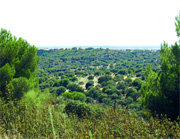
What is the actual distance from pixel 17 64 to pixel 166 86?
6.64m

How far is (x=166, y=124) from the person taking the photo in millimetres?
3285

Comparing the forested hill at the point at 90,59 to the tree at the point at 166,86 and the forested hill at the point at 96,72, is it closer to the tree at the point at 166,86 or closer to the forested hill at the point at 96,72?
the forested hill at the point at 96,72

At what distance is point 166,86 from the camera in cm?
689

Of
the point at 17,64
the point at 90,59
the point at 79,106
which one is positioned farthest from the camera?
the point at 90,59

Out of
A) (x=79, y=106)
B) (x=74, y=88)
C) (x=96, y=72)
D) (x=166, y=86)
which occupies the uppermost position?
(x=166, y=86)

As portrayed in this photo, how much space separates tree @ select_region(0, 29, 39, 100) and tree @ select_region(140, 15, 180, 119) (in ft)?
16.6

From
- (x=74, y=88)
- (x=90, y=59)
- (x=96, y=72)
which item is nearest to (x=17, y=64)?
(x=74, y=88)

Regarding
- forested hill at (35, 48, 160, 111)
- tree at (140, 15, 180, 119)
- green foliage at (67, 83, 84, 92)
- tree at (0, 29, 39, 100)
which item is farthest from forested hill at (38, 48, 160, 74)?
tree at (140, 15, 180, 119)

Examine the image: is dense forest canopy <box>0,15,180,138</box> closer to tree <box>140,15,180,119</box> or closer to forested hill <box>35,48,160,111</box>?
tree <box>140,15,180,119</box>

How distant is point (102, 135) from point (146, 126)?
0.70m

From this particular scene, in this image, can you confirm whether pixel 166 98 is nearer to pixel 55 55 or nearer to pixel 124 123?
pixel 124 123

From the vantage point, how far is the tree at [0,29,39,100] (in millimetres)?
8453

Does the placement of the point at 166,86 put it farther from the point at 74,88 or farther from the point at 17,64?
the point at 74,88

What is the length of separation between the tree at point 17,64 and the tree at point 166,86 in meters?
5.06
